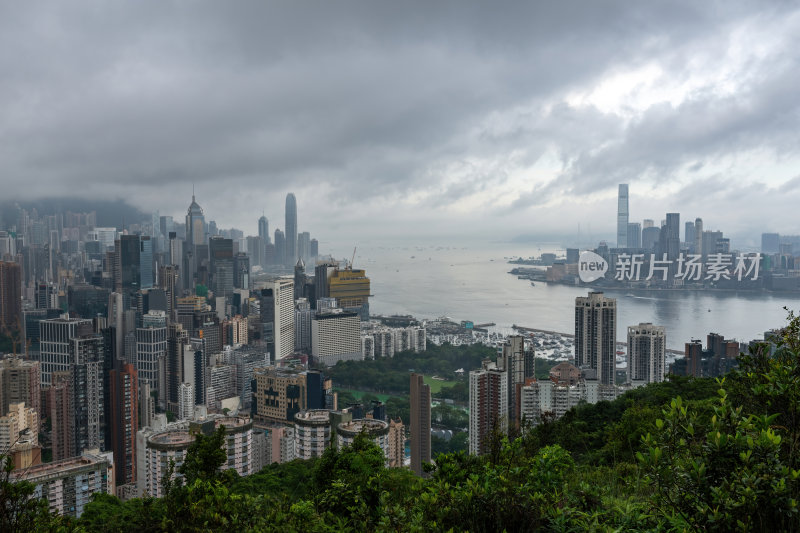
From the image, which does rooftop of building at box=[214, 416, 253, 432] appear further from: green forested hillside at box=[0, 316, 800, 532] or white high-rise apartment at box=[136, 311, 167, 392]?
green forested hillside at box=[0, 316, 800, 532]

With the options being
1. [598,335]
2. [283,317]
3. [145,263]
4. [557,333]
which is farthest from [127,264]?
[598,335]

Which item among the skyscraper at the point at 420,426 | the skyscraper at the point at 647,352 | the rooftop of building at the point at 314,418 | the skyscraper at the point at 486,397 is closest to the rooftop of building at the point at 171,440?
the rooftop of building at the point at 314,418

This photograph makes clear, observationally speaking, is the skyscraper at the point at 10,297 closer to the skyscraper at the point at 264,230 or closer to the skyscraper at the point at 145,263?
the skyscraper at the point at 145,263

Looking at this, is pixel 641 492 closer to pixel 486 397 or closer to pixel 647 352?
pixel 486 397

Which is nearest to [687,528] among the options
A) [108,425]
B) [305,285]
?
[108,425]

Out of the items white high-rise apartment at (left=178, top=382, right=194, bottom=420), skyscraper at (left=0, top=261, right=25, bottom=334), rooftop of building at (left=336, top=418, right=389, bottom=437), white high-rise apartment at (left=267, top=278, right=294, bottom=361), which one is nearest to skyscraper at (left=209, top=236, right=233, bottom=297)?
white high-rise apartment at (left=267, top=278, right=294, bottom=361)
